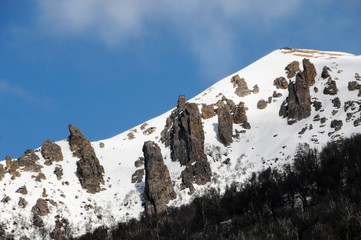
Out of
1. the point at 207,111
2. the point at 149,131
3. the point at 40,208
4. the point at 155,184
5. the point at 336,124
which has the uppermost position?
the point at 149,131

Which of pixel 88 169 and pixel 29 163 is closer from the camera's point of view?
pixel 29 163

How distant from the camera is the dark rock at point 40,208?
273 ft

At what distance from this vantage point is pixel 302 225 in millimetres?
26422

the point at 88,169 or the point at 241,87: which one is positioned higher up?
the point at 241,87

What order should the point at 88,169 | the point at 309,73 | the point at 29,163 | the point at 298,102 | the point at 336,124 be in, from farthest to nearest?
the point at 309,73 → the point at 298,102 → the point at 88,169 → the point at 29,163 → the point at 336,124

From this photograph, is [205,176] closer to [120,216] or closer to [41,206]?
[120,216]

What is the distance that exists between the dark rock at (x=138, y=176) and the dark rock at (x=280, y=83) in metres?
74.9

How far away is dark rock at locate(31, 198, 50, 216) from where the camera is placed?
83.2 meters

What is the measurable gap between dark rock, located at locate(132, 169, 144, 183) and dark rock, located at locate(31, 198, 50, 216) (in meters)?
32.0

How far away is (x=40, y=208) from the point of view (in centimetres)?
8394

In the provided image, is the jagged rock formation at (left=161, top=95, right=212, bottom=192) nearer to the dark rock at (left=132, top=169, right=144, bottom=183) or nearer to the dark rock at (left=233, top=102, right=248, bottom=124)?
the dark rock at (left=132, top=169, right=144, bottom=183)

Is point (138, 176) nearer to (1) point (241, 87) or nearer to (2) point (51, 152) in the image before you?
(2) point (51, 152)

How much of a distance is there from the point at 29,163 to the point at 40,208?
2421cm

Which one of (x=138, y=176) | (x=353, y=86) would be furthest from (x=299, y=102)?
(x=138, y=176)
